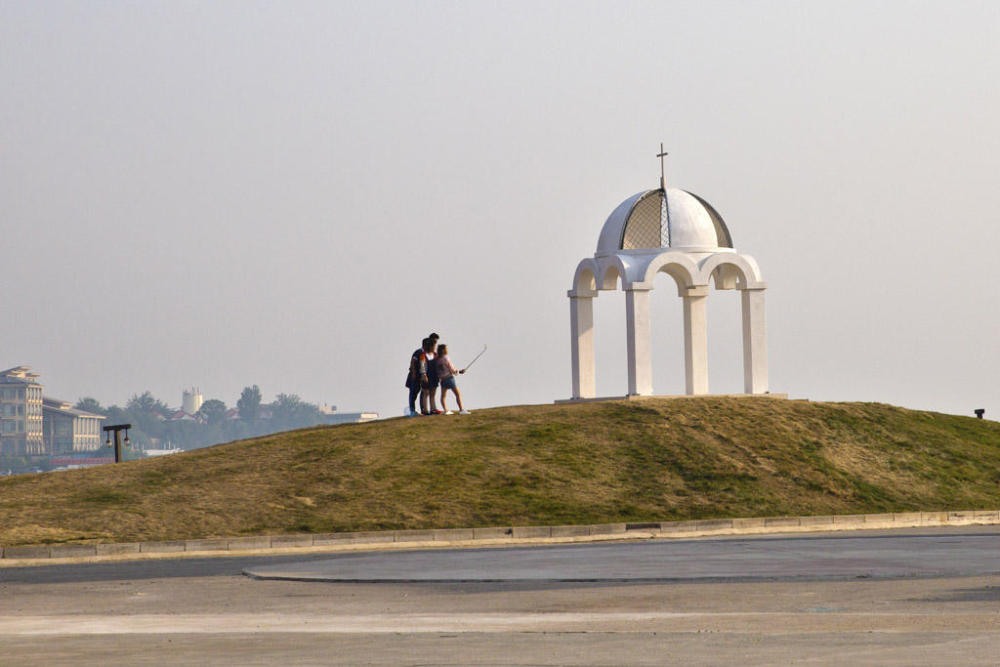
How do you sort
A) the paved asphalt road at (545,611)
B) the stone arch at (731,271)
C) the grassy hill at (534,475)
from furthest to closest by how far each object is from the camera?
the stone arch at (731,271)
the grassy hill at (534,475)
the paved asphalt road at (545,611)

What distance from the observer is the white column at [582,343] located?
151 feet

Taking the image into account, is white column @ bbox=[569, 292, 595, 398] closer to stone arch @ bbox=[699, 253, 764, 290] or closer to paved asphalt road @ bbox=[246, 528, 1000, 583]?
stone arch @ bbox=[699, 253, 764, 290]

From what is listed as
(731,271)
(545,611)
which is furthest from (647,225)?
(545,611)

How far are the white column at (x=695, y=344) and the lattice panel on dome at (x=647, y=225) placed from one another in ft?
6.21

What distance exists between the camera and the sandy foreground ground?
11.8m

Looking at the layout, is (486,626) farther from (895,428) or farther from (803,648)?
(895,428)

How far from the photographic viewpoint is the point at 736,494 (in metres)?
35.8

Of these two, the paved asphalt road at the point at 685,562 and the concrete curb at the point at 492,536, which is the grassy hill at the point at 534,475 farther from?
the paved asphalt road at the point at 685,562

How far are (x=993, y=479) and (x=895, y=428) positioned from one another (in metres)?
4.03

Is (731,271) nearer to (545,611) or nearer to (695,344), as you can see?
(695,344)

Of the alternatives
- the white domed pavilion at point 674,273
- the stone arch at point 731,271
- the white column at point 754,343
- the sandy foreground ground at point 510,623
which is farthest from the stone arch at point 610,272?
the sandy foreground ground at point 510,623

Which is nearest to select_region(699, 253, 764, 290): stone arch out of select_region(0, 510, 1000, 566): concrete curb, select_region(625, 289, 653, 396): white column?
select_region(625, 289, 653, 396): white column

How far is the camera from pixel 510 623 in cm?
1445

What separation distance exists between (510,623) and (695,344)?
32.0 m
